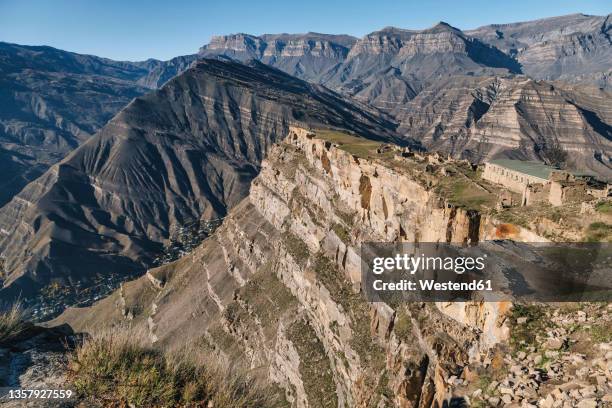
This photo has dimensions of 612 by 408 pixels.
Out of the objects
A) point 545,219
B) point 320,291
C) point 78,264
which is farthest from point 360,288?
point 78,264

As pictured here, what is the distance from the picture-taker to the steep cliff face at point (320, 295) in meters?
31.4

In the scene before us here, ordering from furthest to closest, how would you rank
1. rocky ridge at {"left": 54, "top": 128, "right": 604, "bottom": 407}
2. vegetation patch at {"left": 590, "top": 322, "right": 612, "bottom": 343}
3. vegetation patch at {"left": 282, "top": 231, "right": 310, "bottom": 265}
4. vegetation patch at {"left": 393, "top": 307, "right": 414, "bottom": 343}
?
vegetation patch at {"left": 282, "top": 231, "right": 310, "bottom": 265}, vegetation patch at {"left": 393, "top": 307, "right": 414, "bottom": 343}, rocky ridge at {"left": 54, "top": 128, "right": 604, "bottom": 407}, vegetation patch at {"left": 590, "top": 322, "right": 612, "bottom": 343}

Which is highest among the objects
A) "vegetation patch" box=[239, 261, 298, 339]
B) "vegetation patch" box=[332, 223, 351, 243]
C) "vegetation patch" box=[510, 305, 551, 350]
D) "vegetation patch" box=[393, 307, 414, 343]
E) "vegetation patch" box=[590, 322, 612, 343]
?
"vegetation patch" box=[590, 322, 612, 343]

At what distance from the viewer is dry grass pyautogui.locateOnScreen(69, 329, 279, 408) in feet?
37.0

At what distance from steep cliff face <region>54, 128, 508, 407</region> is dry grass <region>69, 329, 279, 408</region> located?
3942mm

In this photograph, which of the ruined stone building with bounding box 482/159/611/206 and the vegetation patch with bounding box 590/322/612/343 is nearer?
the vegetation patch with bounding box 590/322/612/343

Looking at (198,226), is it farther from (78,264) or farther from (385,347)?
(385,347)

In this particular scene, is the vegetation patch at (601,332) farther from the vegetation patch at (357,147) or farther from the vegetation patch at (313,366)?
the vegetation patch at (357,147)

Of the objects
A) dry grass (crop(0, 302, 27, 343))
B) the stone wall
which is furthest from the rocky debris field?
the stone wall

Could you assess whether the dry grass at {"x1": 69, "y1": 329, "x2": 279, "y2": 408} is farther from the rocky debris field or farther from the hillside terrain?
the rocky debris field

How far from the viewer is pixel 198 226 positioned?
552ft

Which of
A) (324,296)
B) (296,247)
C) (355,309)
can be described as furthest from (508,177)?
(296,247)

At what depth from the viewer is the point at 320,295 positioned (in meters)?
50.9

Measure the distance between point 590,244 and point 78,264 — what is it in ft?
476
